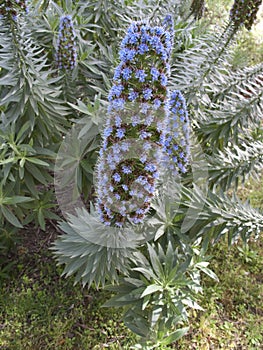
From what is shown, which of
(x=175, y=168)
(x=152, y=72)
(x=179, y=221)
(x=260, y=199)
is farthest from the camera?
(x=260, y=199)

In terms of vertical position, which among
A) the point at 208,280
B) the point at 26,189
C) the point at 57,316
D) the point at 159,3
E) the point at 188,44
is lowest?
the point at 57,316

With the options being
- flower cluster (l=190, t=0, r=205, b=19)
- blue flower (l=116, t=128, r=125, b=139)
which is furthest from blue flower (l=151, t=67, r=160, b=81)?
flower cluster (l=190, t=0, r=205, b=19)

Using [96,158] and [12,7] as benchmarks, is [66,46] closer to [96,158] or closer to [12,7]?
[12,7]

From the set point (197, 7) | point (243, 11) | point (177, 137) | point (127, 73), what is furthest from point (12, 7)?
point (197, 7)

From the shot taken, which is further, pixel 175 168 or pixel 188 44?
pixel 188 44

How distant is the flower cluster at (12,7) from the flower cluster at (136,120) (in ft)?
2.86

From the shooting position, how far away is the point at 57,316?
3191 millimetres

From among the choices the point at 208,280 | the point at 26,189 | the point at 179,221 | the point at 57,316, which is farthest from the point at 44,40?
the point at 208,280

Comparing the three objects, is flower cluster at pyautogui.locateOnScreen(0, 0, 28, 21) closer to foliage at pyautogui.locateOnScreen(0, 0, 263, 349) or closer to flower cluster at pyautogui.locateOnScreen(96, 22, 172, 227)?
foliage at pyautogui.locateOnScreen(0, 0, 263, 349)

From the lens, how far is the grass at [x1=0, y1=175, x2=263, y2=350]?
3094 millimetres

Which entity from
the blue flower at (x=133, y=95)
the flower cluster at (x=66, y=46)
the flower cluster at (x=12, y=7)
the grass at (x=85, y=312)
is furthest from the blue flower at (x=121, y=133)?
the grass at (x=85, y=312)

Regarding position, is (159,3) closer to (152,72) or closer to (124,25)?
(124,25)

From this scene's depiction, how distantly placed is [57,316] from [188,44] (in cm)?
236

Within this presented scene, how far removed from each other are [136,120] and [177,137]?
734mm
